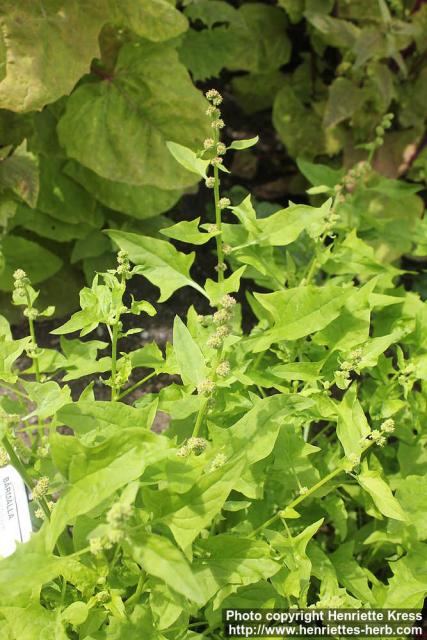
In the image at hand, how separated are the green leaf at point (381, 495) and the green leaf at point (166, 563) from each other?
39 cm

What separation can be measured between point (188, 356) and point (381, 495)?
40 centimetres

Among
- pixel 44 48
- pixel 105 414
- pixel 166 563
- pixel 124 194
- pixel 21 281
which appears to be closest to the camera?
pixel 166 563

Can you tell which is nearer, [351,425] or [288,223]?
[351,425]

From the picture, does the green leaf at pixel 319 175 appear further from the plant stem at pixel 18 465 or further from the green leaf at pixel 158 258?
the plant stem at pixel 18 465

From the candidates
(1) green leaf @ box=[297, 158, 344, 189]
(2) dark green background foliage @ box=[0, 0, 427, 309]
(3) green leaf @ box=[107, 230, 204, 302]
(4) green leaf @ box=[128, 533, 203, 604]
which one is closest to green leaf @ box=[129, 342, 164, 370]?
(3) green leaf @ box=[107, 230, 204, 302]

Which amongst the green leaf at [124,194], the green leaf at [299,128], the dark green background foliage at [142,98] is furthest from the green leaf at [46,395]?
the green leaf at [299,128]

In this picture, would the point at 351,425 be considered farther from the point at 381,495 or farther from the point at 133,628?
the point at 133,628

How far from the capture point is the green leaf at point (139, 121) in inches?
80.3

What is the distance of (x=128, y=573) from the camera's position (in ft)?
3.63

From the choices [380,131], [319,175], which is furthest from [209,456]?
[319,175]

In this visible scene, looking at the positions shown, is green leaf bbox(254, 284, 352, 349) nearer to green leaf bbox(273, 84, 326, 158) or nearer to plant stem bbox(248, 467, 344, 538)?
plant stem bbox(248, 467, 344, 538)

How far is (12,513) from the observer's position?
109 cm

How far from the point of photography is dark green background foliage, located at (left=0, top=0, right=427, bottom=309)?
5.96 feet

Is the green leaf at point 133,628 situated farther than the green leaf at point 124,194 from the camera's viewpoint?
No
